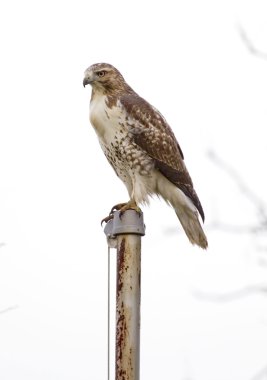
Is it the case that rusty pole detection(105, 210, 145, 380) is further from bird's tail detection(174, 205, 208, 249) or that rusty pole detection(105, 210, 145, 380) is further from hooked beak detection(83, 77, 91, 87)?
hooked beak detection(83, 77, 91, 87)

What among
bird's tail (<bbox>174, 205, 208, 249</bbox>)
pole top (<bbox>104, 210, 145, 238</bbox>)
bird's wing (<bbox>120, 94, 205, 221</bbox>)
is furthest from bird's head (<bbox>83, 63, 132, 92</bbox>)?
pole top (<bbox>104, 210, 145, 238</bbox>)

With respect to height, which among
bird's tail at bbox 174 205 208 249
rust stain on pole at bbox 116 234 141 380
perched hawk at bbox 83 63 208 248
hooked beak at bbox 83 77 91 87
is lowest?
rust stain on pole at bbox 116 234 141 380

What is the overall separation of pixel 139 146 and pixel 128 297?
3004 mm

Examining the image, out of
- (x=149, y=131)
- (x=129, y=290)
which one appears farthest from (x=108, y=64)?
(x=129, y=290)

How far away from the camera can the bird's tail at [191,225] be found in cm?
686

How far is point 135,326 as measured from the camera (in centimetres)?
396

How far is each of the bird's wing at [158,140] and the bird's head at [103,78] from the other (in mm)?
149

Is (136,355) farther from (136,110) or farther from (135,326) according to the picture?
(136,110)

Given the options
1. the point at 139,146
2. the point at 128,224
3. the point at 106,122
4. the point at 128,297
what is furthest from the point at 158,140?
the point at 128,297

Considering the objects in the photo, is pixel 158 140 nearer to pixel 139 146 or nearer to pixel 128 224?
pixel 139 146

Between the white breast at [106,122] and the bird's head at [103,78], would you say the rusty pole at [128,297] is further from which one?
the bird's head at [103,78]

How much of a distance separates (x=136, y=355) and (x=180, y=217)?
3321mm

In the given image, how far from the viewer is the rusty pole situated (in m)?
3.82

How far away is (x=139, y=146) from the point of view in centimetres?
686
